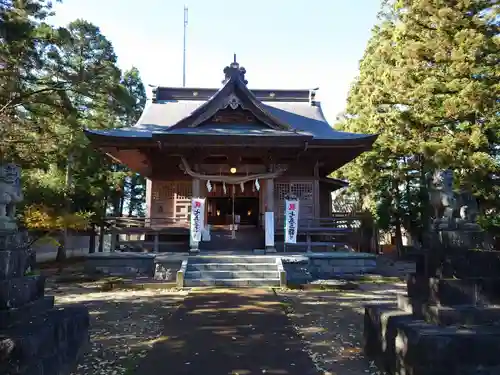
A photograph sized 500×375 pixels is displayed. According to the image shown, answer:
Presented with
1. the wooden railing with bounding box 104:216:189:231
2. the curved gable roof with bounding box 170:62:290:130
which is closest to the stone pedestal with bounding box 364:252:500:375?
the curved gable roof with bounding box 170:62:290:130

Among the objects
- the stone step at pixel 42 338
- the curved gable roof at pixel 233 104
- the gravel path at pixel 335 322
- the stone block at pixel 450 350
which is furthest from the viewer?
the curved gable roof at pixel 233 104

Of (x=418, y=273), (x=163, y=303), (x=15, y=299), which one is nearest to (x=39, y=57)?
(x=163, y=303)

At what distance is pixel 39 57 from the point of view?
1283 cm

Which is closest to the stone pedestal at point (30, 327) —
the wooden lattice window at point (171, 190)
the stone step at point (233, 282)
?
the stone step at point (233, 282)

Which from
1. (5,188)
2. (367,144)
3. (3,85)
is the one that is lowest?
(5,188)

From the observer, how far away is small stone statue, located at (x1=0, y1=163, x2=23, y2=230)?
452 centimetres

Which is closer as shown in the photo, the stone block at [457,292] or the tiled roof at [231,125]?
the stone block at [457,292]

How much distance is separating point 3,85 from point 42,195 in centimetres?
679

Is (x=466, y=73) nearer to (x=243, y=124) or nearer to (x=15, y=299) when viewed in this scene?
(x=243, y=124)

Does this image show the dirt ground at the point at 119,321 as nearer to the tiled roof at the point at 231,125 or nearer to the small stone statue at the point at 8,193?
the small stone statue at the point at 8,193

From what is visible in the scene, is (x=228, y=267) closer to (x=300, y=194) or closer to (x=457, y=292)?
(x=300, y=194)

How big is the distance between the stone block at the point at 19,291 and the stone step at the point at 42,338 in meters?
0.25

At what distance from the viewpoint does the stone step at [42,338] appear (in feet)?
11.7

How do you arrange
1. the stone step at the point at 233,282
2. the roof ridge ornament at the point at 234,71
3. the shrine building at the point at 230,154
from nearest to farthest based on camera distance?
the stone step at the point at 233,282 → the shrine building at the point at 230,154 → the roof ridge ornament at the point at 234,71
